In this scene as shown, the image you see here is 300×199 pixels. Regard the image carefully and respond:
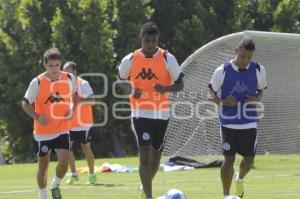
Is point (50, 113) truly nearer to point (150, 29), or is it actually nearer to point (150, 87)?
point (150, 87)

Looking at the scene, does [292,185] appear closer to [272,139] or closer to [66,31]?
[272,139]

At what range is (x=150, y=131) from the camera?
38.4 feet

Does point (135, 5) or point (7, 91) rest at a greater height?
point (135, 5)

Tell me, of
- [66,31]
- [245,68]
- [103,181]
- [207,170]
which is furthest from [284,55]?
[66,31]

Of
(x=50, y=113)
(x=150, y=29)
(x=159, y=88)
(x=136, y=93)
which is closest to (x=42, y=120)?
(x=50, y=113)

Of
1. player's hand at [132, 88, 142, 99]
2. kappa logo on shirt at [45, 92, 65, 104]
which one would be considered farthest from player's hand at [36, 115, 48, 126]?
player's hand at [132, 88, 142, 99]

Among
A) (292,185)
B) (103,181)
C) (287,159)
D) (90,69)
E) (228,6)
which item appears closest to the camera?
(292,185)

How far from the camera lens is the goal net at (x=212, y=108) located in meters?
24.5

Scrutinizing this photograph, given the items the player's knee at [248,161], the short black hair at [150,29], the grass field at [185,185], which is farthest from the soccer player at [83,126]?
the player's knee at [248,161]

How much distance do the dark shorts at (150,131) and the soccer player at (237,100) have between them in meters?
0.83

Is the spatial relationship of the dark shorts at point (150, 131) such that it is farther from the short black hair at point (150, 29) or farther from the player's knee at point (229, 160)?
the short black hair at point (150, 29)

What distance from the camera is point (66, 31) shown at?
127 feet

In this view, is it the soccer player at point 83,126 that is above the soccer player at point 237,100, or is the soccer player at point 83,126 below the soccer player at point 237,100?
below

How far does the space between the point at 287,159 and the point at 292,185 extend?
9.44m
